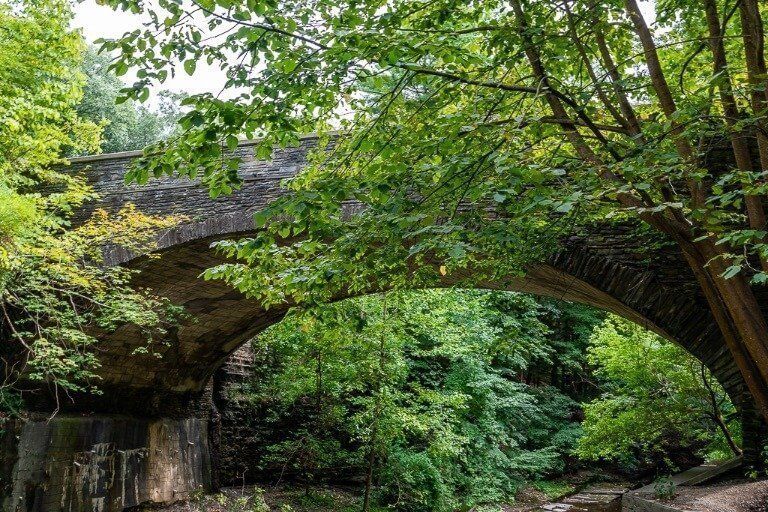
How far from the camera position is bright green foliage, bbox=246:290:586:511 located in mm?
8852

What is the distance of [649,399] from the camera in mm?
7066

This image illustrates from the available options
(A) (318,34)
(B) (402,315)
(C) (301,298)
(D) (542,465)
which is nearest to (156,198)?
(B) (402,315)

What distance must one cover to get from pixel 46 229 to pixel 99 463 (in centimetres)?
382

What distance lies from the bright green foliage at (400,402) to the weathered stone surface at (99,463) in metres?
1.41

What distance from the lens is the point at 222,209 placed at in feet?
23.1

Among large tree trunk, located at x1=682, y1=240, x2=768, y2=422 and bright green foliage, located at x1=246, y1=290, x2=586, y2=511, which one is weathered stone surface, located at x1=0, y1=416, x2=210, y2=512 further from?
large tree trunk, located at x1=682, y1=240, x2=768, y2=422

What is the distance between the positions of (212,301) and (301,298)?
→ 5884 millimetres

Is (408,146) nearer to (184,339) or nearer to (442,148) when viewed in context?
(442,148)

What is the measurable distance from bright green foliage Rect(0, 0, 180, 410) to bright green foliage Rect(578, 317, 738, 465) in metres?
5.26

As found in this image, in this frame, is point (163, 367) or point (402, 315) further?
point (163, 367)

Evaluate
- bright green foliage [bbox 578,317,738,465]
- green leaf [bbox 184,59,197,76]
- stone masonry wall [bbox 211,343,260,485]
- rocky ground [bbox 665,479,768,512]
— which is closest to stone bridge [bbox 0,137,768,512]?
stone masonry wall [bbox 211,343,260,485]

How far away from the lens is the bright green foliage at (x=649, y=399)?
23.0 feet

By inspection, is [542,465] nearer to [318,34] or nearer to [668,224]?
[668,224]

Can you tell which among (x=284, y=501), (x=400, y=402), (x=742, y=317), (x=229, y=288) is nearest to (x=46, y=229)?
(x=229, y=288)
